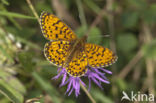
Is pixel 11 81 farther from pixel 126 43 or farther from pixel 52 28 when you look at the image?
pixel 126 43

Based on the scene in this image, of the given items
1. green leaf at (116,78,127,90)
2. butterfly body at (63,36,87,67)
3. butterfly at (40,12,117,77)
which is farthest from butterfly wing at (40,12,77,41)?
green leaf at (116,78,127,90)

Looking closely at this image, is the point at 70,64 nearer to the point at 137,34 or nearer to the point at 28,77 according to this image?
the point at 28,77

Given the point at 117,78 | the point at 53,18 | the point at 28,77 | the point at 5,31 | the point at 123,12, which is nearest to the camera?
the point at 53,18

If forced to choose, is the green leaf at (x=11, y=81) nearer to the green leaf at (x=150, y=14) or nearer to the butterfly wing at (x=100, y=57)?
the butterfly wing at (x=100, y=57)

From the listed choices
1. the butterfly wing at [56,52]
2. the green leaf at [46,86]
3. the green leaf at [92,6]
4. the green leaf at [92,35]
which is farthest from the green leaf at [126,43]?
the butterfly wing at [56,52]

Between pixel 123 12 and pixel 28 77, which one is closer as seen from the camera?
pixel 28 77

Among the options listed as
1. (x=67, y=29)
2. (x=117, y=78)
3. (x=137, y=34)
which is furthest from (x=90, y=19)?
(x=67, y=29)

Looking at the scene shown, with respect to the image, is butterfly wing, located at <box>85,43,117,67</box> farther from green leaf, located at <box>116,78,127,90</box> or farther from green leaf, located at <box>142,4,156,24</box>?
green leaf, located at <box>142,4,156,24</box>

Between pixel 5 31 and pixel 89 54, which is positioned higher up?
pixel 5 31

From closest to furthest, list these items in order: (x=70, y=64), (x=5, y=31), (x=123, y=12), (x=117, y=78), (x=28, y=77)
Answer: (x=70, y=64) → (x=5, y=31) → (x=28, y=77) → (x=117, y=78) → (x=123, y=12)
